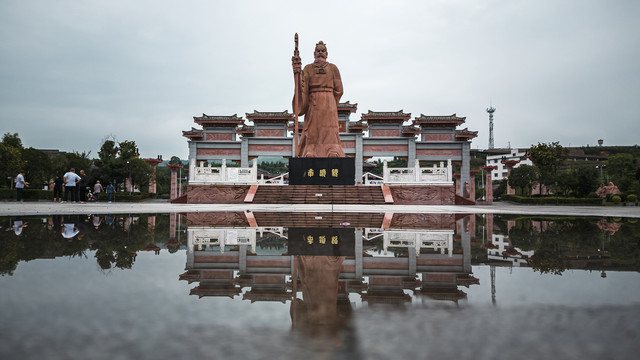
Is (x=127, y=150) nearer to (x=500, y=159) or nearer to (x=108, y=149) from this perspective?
(x=108, y=149)

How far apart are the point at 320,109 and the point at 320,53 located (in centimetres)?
246

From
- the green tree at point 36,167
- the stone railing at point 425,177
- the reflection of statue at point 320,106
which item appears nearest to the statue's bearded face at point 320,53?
the reflection of statue at point 320,106

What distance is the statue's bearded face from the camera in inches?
591

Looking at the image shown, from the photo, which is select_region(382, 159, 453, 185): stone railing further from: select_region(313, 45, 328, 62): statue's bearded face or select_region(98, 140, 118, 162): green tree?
select_region(98, 140, 118, 162): green tree

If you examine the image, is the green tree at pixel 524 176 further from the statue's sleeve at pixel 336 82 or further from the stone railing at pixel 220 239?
the stone railing at pixel 220 239

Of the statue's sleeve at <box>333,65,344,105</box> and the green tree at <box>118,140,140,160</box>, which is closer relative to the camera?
the statue's sleeve at <box>333,65,344,105</box>

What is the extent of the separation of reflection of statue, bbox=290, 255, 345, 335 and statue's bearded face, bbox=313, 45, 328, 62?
1409cm

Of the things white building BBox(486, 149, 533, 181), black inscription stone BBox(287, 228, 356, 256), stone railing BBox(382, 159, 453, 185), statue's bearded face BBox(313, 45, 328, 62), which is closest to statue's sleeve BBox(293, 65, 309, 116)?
statue's bearded face BBox(313, 45, 328, 62)

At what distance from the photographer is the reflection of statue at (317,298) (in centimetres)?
117

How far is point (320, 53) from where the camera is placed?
49.4 feet

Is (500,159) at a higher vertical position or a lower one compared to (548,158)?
higher

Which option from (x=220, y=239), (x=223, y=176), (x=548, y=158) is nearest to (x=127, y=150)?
(x=223, y=176)

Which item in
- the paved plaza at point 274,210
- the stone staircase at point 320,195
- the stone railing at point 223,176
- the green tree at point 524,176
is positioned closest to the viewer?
the paved plaza at point 274,210

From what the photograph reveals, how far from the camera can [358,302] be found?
4.74 feet
